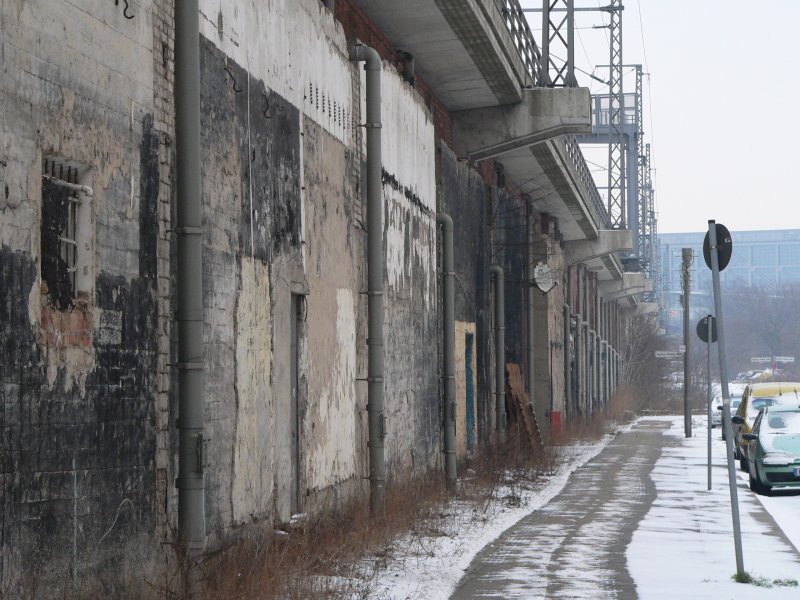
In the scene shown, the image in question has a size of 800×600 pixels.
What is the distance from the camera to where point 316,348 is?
13258 mm

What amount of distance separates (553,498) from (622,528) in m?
4.14

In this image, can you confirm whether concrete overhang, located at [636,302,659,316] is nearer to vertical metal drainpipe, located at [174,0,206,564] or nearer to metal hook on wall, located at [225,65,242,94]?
metal hook on wall, located at [225,65,242,94]

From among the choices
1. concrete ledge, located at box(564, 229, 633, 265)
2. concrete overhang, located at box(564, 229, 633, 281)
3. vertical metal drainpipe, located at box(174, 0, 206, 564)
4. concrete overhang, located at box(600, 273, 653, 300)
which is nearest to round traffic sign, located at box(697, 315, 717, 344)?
vertical metal drainpipe, located at box(174, 0, 206, 564)

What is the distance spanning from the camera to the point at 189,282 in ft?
30.3

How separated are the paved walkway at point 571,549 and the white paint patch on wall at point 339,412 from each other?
1.78m

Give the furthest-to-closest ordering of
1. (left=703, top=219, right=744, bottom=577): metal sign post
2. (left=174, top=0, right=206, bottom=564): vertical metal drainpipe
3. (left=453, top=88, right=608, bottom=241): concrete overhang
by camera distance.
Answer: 1. (left=453, top=88, right=608, bottom=241): concrete overhang
2. (left=703, top=219, right=744, bottom=577): metal sign post
3. (left=174, top=0, right=206, bottom=564): vertical metal drainpipe

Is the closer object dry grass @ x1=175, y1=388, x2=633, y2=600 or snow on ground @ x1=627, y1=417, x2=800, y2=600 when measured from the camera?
dry grass @ x1=175, y1=388, x2=633, y2=600

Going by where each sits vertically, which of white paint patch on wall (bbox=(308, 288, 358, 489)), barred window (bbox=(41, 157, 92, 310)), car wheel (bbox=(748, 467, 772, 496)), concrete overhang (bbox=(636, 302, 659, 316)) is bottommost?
car wheel (bbox=(748, 467, 772, 496))

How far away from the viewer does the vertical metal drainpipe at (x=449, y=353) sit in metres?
19.6

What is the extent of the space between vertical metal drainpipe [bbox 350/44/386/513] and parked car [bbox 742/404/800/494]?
7.24 metres

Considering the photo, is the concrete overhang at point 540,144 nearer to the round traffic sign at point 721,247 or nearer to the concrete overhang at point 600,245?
the concrete overhang at point 600,245

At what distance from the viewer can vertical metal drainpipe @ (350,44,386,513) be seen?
1493 cm

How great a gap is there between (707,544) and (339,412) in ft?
12.6

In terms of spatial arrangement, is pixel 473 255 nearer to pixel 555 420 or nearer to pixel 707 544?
pixel 707 544
